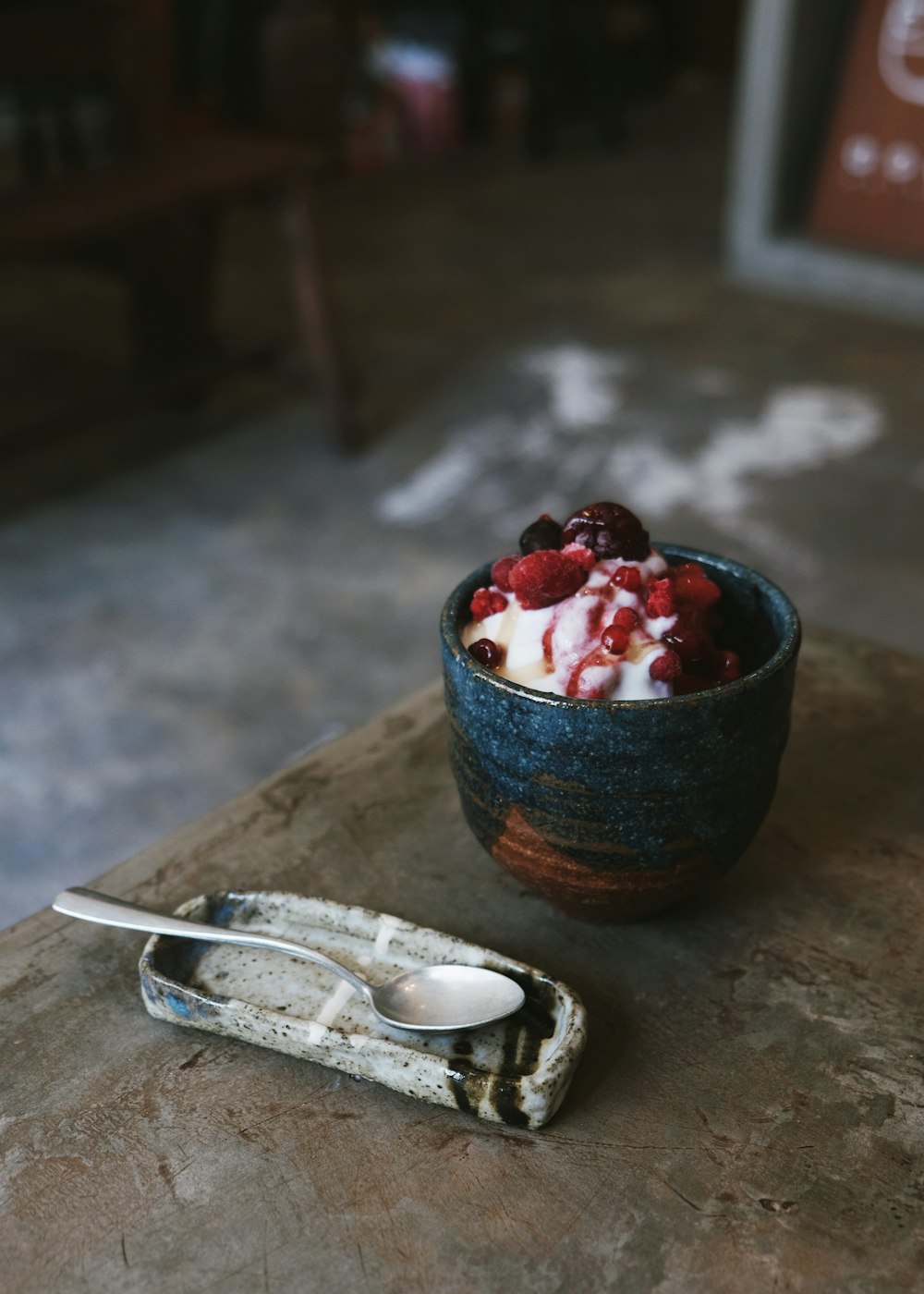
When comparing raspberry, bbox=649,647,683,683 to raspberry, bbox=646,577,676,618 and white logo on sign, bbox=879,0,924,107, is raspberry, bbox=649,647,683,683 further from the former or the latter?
white logo on sign, bbox=879,0,924,107

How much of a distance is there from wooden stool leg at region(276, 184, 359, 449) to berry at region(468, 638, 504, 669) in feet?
7.30

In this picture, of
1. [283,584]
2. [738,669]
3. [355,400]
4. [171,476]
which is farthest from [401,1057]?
[355,400]

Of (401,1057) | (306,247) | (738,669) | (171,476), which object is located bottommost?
(171,476)

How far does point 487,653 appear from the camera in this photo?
0.78m

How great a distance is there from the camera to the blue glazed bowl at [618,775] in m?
0.71

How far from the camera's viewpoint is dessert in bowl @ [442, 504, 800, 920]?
719 mm

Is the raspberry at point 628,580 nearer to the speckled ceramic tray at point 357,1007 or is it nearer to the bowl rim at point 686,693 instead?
the bowl rim at point 686,693

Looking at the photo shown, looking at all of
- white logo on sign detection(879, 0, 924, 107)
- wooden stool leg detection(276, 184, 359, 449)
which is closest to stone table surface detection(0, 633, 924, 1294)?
wooden stool leg detection(276, 184, 359, 449)

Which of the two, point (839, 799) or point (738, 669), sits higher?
point (738, 669)

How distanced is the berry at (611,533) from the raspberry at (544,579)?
0.09 feet

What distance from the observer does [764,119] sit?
3883 mm

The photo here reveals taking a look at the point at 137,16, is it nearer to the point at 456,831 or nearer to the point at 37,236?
the point at 37,236

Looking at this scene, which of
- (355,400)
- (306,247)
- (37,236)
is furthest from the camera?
(355,400)

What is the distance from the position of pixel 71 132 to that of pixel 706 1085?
3.77 m
